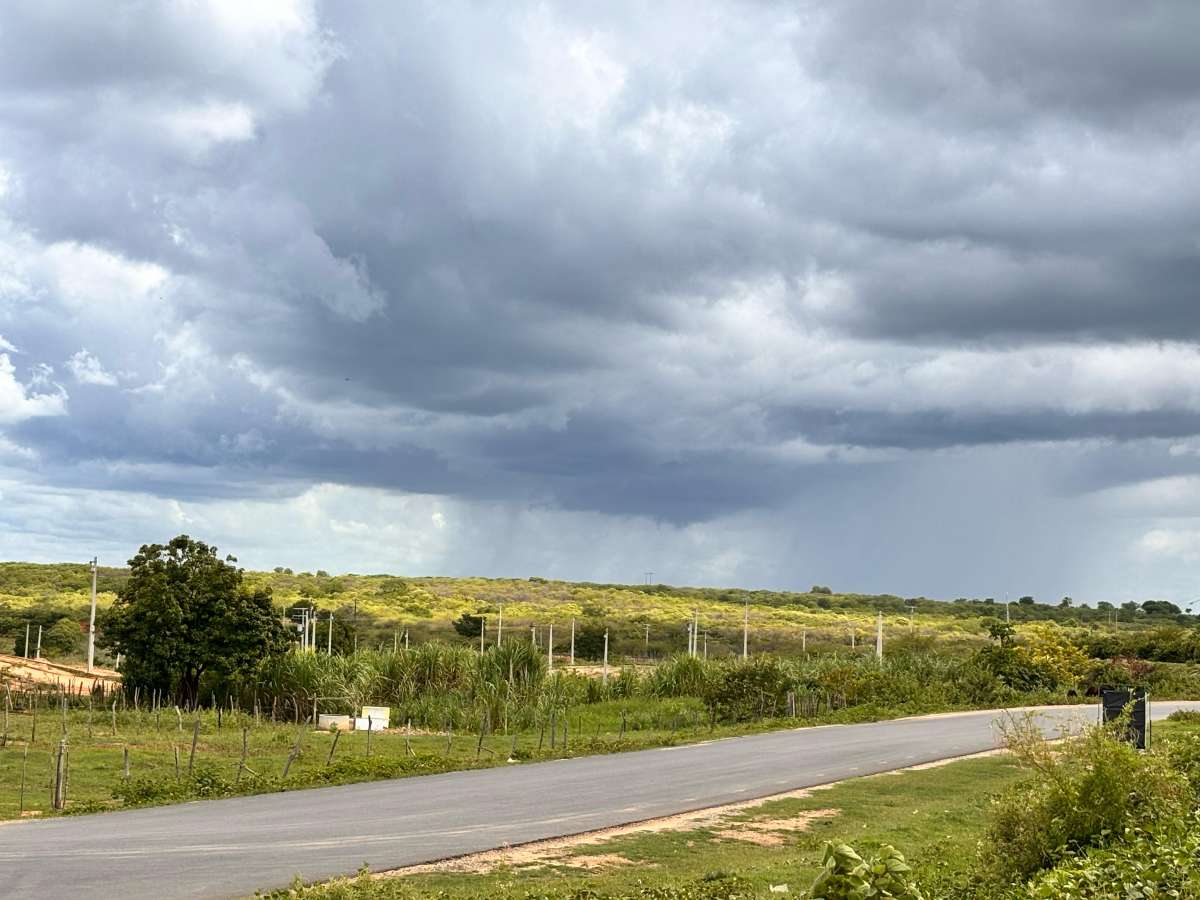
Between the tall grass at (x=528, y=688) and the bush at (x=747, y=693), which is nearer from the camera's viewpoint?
the tall grass at (x=528, y=688)

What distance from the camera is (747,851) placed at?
61.0 ft

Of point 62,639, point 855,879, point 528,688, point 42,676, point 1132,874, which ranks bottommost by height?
point 42,676

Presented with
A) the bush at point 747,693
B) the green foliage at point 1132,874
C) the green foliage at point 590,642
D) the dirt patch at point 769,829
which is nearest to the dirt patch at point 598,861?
the dirt patch at point 769,829

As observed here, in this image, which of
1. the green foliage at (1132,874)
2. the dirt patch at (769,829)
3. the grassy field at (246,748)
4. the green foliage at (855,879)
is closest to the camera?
the green foliage at (855,879)

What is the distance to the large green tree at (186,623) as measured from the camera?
4400 centimetres

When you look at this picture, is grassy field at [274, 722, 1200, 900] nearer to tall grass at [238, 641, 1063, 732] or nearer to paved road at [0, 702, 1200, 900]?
paved road at [0, 702, 1200, 900]

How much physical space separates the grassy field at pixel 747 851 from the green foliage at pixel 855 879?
7.27 ft

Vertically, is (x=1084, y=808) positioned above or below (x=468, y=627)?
below

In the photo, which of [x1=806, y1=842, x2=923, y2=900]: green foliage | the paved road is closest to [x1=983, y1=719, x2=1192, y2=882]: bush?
the paved road

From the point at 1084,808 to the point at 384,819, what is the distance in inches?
475

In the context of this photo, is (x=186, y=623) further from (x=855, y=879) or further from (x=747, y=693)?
(x=855, y=879)

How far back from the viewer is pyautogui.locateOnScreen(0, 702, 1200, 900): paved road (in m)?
16.2

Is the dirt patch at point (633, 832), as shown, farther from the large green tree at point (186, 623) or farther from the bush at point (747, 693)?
the large green tree at point (186, 623)

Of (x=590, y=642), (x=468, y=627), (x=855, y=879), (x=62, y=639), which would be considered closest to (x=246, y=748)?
(x=855, y=879)
